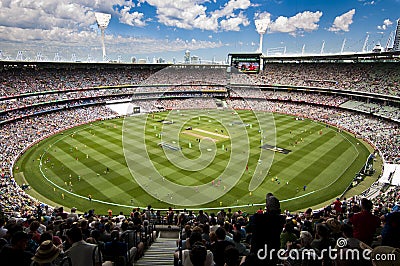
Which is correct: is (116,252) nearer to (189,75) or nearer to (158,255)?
(158,255)

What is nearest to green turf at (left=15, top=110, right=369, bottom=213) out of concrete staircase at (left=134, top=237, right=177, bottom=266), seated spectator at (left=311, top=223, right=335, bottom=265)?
concrete staircase at (left=134, top=237, right=177, bottom=266)

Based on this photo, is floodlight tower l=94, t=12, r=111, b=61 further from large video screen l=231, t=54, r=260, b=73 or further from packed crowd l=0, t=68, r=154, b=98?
large video screen l=231, t=54, r=260, b=73

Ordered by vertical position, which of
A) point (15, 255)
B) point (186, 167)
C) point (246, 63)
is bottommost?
point (186, 167)

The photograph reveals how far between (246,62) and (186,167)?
7126cm

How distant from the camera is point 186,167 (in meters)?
38.4

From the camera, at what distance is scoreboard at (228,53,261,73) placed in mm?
96938

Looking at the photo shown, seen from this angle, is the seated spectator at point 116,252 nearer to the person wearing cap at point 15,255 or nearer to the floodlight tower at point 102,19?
the person wearing cap at point 15,255

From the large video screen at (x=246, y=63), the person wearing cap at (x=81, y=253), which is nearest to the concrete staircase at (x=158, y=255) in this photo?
the person wearing cap at (x=81, y=253)

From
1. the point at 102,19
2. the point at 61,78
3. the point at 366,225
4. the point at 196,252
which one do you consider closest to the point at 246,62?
the point at 102,19

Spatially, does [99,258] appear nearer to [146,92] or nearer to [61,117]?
[61,117]

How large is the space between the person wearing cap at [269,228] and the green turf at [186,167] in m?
23.3

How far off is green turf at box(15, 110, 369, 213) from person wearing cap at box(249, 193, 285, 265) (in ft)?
76.5

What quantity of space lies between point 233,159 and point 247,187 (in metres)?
8.94

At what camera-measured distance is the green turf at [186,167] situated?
3020 centimetres
